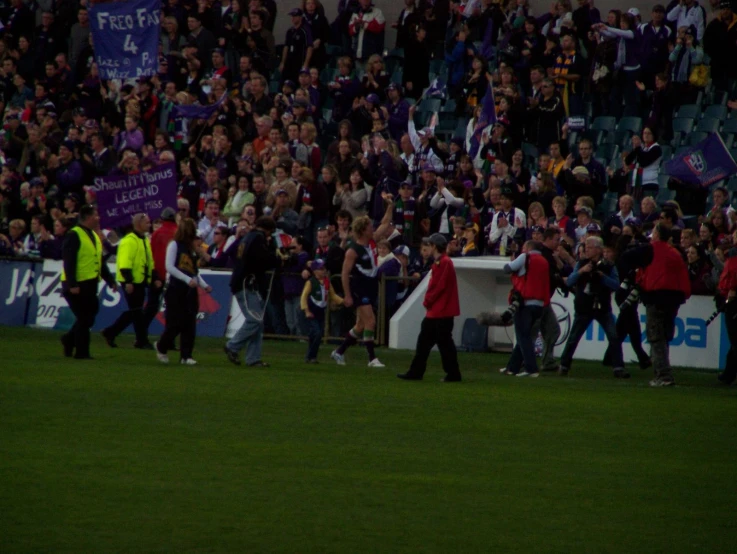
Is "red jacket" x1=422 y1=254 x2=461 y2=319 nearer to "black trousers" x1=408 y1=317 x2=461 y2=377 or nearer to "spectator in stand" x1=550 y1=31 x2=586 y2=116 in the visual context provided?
"black trousers" x1=408 y1=317 x2=461 y2=377

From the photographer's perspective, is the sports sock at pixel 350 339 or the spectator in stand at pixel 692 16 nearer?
the sports sock at pixel 350 339

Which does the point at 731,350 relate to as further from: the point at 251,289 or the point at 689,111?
the point at 689,111

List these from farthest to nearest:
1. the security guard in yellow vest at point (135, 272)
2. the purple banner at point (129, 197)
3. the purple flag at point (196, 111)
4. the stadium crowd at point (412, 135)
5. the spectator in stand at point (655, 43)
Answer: the purple flag at point (196, 111) → the spectator in stand at point (655, 43) → the purple banner at point (129, 197) → the stadium crowd at point (412, 135) → the security guard in yellow vest at point (135, 272)

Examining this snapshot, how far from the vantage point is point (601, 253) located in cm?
1861

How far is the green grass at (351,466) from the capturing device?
721 cm

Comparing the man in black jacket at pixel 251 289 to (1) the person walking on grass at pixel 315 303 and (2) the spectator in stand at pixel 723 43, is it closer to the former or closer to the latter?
(1) the person walking on grass at pixel 315 303

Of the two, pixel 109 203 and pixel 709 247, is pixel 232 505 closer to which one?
pixel 709 247

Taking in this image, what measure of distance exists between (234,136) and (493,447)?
57.9ft

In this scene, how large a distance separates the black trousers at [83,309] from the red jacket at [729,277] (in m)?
8.05

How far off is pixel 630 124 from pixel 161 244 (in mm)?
8845

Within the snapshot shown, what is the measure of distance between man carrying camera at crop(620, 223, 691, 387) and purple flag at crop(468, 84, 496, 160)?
7.21m

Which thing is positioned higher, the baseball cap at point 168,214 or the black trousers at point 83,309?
the baseball cap at point 168,214

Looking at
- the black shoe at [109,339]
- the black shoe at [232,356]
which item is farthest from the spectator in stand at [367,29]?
the black shoe at [232,356]

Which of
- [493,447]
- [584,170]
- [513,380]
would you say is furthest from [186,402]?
[584,170]
